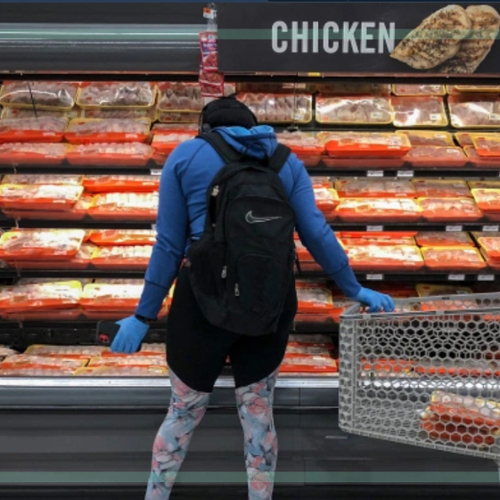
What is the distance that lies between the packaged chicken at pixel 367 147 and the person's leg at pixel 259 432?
1216 millimetres

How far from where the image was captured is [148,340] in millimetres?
3592

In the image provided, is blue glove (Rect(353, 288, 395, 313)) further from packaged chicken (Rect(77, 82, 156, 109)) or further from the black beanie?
packaged chicken (Rect(77, 82, 156, 109))

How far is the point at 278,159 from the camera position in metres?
2.33

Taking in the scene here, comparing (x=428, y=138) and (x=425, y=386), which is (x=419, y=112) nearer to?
(x=428, y=138)

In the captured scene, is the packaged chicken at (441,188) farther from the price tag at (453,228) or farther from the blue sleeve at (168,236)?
the blue sleeve at (168,236)

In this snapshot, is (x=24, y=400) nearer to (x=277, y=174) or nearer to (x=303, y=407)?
(x=303, y=407)

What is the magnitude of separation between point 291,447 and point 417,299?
3.05 feet

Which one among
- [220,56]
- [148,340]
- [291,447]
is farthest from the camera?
[148,340]

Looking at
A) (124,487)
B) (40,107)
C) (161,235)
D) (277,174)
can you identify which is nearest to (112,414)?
(124,487)

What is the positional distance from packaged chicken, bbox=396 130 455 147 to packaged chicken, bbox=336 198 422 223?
286 mm

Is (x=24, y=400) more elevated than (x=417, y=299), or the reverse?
(x=417, y=299)

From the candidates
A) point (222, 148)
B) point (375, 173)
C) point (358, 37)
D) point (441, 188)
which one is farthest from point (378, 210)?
point (222, 148)

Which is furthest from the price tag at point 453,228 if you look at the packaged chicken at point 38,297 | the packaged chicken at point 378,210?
the packaged chicken at point 38,297

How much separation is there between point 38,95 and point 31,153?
33 cm
